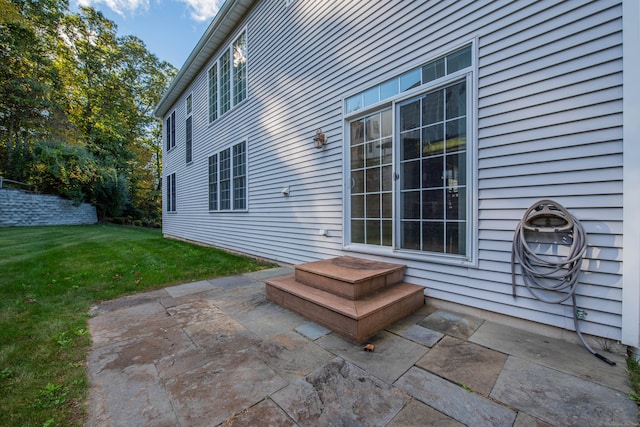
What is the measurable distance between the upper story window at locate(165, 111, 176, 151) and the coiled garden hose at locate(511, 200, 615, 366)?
37.9 ft

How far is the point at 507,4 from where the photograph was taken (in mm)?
2443

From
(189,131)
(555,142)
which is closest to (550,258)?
(555,142)

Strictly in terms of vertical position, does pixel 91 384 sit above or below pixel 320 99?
below

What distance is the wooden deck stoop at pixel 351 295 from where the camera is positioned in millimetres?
2258

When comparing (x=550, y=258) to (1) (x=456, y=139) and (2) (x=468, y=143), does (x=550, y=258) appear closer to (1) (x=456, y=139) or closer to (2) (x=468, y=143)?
(2) (x=468, y=143)

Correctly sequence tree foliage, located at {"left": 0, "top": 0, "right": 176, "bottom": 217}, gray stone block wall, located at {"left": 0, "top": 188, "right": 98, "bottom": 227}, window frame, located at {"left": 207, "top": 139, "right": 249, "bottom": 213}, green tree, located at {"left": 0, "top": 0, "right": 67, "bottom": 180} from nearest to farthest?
window frame, located at {"left": 207, "top": 139, "right": 249, "bottom": 213} < green tree, located at {"left": 0, "top": 0, "right": 67, "bottom": 180} < gray stone block wall, located at {"left": 0, "top": 188, "right": 98, "bottom": 227} < tree foliage, located at {"left": 0, "top": 0, "right": 176, "bottom": 217}

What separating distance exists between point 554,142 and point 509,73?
29.9 inches

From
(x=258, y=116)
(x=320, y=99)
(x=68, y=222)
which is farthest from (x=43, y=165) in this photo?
(x=320, y=99)

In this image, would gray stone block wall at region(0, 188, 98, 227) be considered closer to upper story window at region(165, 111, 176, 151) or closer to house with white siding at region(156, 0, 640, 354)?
upper story window at region(165, 111, 176, 151)

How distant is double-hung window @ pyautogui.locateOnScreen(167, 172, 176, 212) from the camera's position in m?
10.7

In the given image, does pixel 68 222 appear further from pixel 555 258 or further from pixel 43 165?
pixel 555 258

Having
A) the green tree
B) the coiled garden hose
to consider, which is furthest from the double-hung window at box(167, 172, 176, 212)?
the coiled garden hose

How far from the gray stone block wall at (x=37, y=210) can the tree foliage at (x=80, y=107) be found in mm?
821

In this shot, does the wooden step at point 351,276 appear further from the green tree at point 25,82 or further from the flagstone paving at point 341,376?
the green tree at point 25,82
